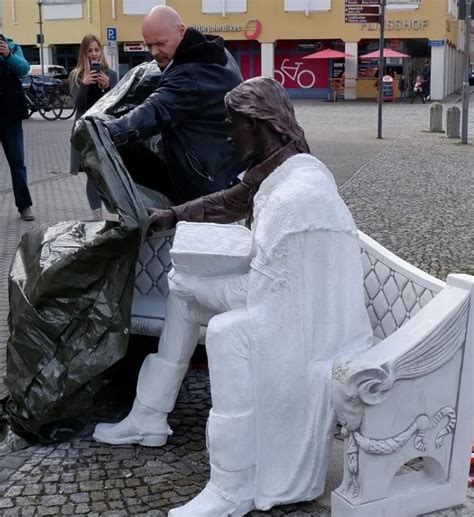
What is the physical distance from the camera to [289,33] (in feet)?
143

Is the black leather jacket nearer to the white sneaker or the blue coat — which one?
the white sneaker

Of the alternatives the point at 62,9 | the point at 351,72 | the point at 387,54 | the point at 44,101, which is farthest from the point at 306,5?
the point at 44,101

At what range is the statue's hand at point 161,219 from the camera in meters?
3.63

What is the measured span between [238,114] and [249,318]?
0.69m

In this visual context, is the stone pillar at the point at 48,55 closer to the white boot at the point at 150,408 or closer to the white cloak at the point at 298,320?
the white boot at the point at 150,408

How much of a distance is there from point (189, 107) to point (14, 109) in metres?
5.11

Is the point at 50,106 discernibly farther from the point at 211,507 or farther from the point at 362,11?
the point at 211,507

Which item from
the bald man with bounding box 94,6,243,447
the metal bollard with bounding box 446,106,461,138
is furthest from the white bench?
the metal bollard with bounding box 446,106,461,138

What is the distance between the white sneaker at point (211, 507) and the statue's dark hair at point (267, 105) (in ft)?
3.84

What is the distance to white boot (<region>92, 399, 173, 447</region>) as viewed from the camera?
11.9ft

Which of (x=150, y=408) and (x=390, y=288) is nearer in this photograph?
(x=390, y=288)

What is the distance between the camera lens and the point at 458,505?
319cm

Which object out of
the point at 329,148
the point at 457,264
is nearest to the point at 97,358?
the point at 457,264

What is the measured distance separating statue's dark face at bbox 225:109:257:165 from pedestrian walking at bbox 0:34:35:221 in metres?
5.92
